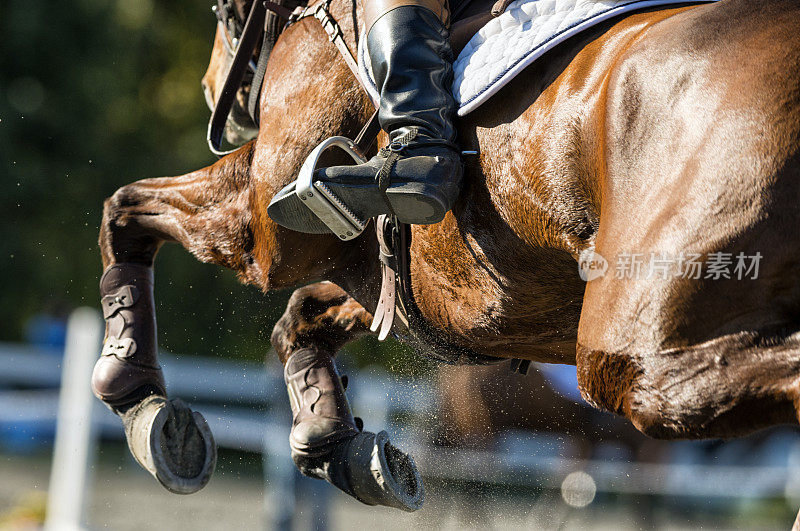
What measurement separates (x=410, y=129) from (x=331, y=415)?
5.37 feet

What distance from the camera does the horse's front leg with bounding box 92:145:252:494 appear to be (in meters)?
3.51

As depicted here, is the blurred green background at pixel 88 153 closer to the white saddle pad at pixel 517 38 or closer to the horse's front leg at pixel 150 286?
the horse's front leg at pixel 150 286

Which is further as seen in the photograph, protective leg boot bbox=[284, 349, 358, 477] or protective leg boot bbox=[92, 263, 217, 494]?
protective leg boot bbox=[284, 349, 358, 477]

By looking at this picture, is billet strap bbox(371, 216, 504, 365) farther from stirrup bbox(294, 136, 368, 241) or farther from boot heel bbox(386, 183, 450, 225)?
boot heel bbox(386, 183, 450, 225)

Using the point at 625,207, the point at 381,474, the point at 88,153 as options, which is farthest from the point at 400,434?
the point at 88,153

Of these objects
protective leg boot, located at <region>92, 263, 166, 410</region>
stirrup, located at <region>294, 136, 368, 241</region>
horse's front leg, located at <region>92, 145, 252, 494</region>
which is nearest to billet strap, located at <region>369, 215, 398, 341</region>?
stirrup, located at <region>294, 136, 368, 241</region>

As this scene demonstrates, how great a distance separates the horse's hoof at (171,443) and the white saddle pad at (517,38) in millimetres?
1830

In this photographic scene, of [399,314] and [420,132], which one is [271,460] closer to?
[399,314]

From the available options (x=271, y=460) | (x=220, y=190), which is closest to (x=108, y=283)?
(x=220, y=190)

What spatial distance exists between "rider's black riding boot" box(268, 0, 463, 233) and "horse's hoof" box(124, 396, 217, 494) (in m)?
1.46

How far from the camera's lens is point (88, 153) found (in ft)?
39.4

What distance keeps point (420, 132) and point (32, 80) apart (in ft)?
36.0

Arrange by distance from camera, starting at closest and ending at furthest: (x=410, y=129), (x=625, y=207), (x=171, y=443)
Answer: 1. (x=625, y=207)
2. (x=410, y=129)
3. (x=171, y=443)

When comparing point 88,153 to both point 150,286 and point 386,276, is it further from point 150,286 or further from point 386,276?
point 386,276
